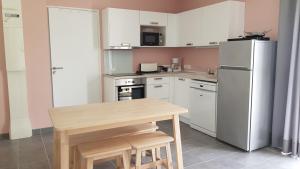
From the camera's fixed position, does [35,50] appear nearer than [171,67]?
Yes

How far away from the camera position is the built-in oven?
4.23 m

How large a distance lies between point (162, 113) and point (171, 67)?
10.0ft

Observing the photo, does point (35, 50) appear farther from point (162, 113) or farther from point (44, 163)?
point (162, 113)

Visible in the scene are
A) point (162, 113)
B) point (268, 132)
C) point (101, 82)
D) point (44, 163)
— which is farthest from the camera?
point (101, 82)

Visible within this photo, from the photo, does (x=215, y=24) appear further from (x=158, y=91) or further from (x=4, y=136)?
(x=4, y=136)

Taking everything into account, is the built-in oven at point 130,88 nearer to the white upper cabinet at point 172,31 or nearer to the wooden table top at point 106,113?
the white upper cabinet at point 172,31

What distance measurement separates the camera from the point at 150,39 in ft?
15.6

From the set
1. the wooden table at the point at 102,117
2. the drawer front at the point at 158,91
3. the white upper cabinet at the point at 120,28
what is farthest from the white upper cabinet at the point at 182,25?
the wooden table at the point at 102,117

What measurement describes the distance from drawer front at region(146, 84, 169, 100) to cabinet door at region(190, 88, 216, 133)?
0.66m

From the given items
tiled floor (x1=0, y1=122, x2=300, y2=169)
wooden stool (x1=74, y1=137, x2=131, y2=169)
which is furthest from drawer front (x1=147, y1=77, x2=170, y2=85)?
wooden stool (x1=74, y1=137, x2=131, y2=169)

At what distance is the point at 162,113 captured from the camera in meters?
2.25

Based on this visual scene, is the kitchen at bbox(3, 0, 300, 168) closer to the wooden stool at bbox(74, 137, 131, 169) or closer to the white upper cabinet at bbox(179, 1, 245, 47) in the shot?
the white upper cabinet at bbox(179, 1, 245, 47)

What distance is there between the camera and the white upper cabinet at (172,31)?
4.87m

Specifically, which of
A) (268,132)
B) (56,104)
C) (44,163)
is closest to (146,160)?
(44,163)
